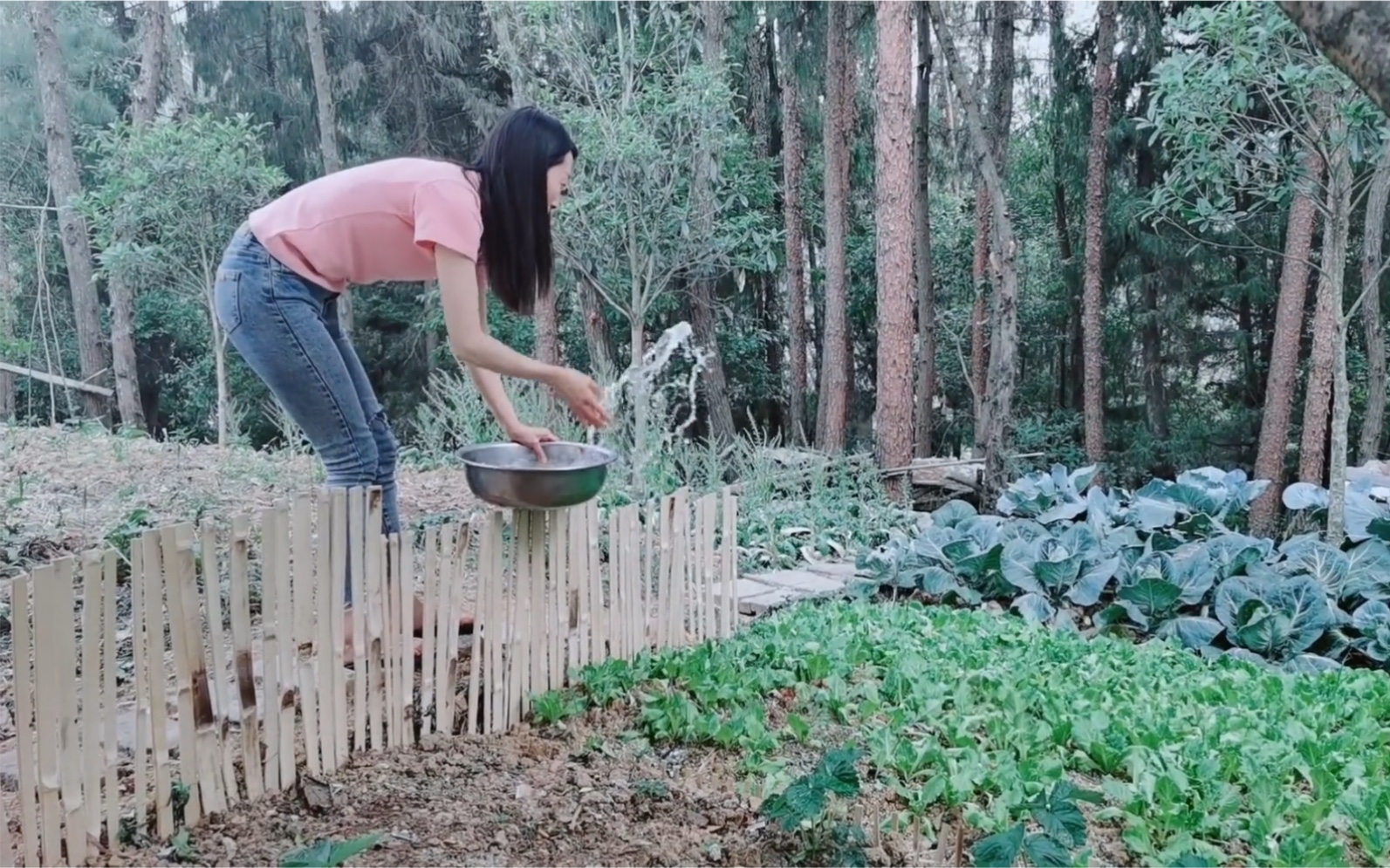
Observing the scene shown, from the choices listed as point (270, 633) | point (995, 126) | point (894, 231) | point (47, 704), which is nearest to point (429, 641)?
point (270, 633)

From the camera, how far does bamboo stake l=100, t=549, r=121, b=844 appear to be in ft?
4.19

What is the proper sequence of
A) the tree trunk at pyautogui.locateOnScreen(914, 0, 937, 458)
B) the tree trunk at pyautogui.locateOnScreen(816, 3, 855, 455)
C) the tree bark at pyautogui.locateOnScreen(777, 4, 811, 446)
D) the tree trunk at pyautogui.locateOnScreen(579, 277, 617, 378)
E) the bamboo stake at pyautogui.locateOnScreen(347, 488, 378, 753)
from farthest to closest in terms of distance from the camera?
the tree trunk at pyautogui.locateOnScreen(914, 0, 937, 458), the tree bark at pyautogui.locateOnScreen(777, 4, 811, 446), the tree trunk at pyautogui.locateOnScreen(816, 3, 855, 455), the tree trunk at pyautogui.locateOnScreen(579, 277, 617, 378), the bamboo stake at pyautogui.locateOnScreen(347, 488, 378, 753)

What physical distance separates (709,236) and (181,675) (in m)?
5.94

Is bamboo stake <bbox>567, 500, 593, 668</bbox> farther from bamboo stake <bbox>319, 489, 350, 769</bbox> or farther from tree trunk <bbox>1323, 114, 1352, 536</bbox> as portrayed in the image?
tree trunk <bbox>1323, 114, 1352, 536</bbox>

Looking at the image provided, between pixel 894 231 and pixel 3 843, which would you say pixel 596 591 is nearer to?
pixel 3 843

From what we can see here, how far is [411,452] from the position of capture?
21.0ft

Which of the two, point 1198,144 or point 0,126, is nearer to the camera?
point 1198,144

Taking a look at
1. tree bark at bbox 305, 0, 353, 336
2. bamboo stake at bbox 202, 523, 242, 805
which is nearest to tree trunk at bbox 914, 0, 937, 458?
tree bark at bbox 305, 0, 353, 336

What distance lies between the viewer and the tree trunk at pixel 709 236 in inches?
270

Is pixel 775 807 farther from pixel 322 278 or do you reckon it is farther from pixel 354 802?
pixel 322 278

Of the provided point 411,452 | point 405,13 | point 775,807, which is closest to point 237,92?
point 405,13

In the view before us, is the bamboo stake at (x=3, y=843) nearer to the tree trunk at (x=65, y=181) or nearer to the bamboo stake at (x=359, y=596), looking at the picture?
the bamboo stake at (x=359, y=596)

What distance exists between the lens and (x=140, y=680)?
1.33m

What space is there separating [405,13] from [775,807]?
1287 centimetres
